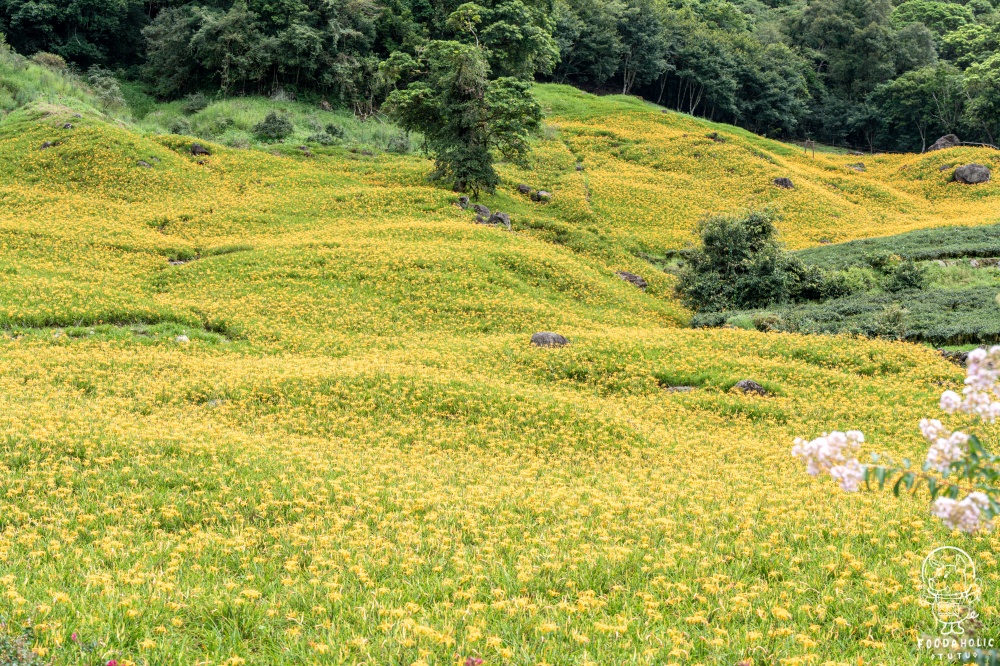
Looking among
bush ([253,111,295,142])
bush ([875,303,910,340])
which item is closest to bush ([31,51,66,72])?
bush ([253,111,295,142])

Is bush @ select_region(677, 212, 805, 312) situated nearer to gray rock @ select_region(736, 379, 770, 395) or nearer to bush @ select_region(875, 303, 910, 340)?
bush @ select_region(875, 303, 910, 340)

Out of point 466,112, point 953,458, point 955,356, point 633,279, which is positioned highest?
point 466,112

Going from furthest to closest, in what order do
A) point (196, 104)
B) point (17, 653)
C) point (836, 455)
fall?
point (196, 104), point (17, 653), point (836, 455)

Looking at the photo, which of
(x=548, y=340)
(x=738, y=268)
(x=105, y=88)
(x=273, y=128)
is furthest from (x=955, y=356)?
(x=105, y=88)

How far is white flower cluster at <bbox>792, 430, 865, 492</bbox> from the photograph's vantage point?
3.93 metres

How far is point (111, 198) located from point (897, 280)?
42903 millimetres

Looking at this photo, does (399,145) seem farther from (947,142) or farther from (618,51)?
(947,142)

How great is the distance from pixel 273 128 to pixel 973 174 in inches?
2506

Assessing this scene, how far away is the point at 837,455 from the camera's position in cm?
411

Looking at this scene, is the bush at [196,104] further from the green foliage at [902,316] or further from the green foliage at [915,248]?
the green foliage at [915,248]

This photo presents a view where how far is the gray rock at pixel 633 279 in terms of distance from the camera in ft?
130

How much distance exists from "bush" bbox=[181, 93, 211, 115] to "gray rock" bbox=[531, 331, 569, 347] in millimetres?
52108

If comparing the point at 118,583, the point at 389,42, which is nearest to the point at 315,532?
the point at 118,583

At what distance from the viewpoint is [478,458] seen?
561 inches
